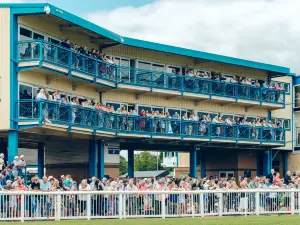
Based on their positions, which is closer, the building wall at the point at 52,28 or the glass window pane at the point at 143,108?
the building wall at the point at 52,28

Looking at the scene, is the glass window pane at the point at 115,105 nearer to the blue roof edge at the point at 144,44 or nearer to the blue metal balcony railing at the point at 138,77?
the blue metal balcony railing at the point at 138,77

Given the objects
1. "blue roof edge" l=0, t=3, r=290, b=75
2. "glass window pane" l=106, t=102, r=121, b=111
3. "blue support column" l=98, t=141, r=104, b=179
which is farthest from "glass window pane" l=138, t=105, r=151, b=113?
"blue support column" l=98, t=141, r=104, b=179

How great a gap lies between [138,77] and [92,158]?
5281mm

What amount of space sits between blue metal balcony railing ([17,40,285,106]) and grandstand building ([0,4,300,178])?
58 millimetres

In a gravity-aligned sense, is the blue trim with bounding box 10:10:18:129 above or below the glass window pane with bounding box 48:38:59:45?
below

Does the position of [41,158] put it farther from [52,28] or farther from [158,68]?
[158,68]

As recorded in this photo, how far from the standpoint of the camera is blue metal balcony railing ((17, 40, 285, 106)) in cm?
2706

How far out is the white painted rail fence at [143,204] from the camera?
20000mm

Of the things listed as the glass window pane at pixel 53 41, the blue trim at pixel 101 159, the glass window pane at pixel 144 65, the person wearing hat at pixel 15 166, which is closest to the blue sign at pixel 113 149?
the blue trim at pixel 101 159

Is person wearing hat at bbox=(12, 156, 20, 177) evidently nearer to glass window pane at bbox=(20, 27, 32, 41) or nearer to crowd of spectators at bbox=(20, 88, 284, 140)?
crowd of spectators at bbox=(20, 88, 284, 140)

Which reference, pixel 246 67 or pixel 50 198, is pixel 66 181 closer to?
pixel 50 198

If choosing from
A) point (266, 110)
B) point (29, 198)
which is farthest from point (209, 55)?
point (29, 198)

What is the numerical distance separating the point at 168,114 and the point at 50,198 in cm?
1629

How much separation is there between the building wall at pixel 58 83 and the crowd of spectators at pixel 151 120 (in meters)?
0.40
